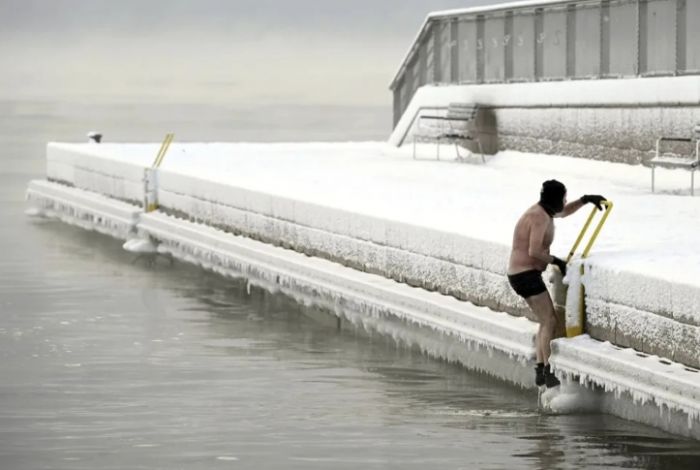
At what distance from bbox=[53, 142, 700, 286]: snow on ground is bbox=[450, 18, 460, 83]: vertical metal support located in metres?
1.43

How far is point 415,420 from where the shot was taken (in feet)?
48.3

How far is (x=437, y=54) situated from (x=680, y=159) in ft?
43.6

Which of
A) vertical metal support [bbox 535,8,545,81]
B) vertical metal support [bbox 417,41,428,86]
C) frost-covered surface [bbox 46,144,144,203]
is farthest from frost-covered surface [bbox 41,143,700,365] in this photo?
vertical metal support [bbox 417,41,428,86]

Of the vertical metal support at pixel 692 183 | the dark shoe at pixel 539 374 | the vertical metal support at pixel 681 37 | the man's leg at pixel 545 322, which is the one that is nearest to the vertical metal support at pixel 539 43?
the vertical metal support at pixel 681 37

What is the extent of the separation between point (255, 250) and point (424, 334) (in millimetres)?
5672

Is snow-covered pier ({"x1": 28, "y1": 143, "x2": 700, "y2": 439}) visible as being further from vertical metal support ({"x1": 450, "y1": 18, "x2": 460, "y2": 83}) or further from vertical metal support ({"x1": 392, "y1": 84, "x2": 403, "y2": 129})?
vertical metal support ({"x1": 392, "y1": 84, "x2": 403, "y2": 129})

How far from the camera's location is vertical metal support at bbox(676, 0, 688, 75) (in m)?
27.4

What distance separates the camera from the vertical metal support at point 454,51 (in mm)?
36281

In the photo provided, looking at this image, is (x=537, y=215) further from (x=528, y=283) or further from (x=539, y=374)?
(x=539, y=374)

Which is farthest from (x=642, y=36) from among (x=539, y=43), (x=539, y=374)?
(x=539, y=374)

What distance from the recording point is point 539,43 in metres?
32.5

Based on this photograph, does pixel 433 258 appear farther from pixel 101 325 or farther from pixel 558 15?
pixel 558 15

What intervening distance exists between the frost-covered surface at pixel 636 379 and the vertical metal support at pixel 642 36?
14.5 metres

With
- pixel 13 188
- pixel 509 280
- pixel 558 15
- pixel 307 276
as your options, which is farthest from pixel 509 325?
pixel 13 188
